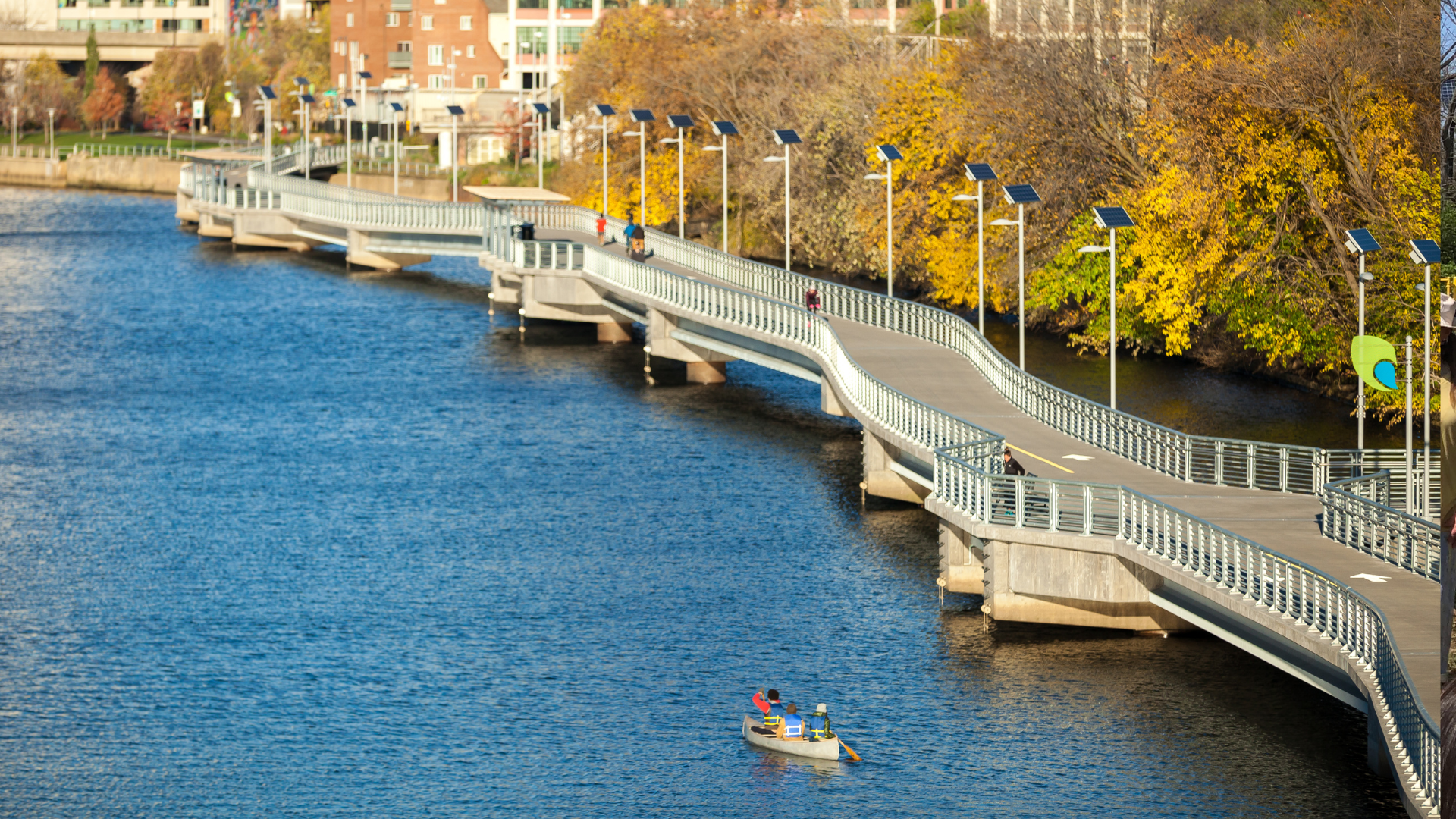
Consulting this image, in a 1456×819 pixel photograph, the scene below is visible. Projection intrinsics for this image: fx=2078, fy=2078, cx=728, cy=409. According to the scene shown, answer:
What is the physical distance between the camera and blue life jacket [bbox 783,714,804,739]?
118 ft

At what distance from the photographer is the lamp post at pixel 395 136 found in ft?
458

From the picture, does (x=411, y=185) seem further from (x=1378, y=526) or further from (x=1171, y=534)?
(x=1378, y=526)

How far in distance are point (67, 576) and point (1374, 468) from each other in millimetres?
29920

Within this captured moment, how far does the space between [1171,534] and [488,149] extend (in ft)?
430

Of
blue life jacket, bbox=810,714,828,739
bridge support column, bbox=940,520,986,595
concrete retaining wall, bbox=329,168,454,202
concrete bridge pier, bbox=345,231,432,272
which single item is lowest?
blue life jacket, bbox=810,714,828,739

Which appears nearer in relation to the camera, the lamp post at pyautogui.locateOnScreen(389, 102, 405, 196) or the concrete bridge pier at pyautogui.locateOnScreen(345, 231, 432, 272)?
the concrete bridge pier at pyautogui.locateOnScreen(345, 231, 432, 272)

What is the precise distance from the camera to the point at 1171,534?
39969 mm

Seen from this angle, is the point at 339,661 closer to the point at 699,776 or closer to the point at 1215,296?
the point at 699,776

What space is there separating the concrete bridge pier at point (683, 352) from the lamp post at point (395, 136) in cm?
6026

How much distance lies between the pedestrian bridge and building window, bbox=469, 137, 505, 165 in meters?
90.7

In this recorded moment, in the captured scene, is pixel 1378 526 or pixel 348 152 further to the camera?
pixel 348 152

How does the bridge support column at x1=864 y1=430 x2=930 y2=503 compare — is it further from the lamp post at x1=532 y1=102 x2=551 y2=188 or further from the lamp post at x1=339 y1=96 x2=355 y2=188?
the lamp post at x1=339 y1=96 x2=355 y2=188

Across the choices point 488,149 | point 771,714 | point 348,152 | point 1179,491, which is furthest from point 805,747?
point 488,149

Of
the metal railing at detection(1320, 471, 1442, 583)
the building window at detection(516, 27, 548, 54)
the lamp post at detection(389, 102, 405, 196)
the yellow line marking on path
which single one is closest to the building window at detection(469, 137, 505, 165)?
the lamp post at detection(389, 102, 405, 196)
